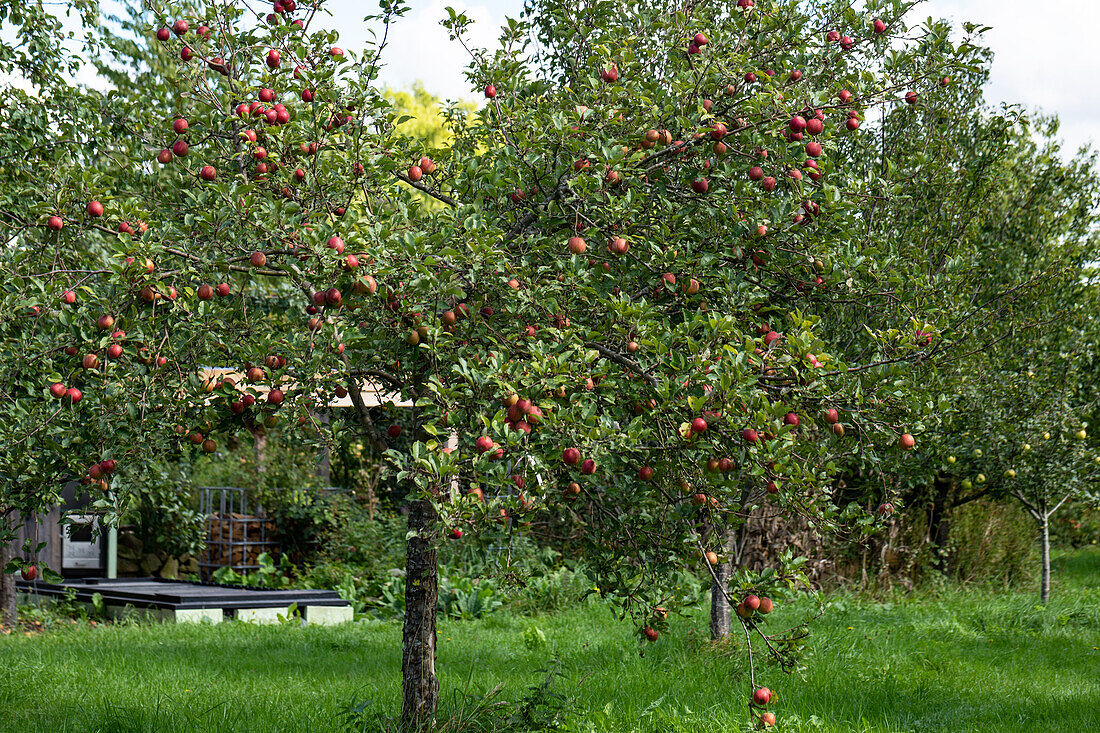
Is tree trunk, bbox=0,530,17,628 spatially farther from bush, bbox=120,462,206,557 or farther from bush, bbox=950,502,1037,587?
bush, bbox=950,502,1037,587

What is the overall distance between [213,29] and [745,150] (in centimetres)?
232

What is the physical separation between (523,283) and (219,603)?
697cm

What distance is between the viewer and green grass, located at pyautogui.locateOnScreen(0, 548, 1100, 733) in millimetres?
5336

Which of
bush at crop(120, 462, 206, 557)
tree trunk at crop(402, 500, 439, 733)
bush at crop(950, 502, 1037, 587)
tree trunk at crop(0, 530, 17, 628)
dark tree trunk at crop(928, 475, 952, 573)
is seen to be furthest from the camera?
bush at crop(950, 502, 1037, 587)

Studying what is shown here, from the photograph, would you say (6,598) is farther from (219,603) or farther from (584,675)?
(584,675)

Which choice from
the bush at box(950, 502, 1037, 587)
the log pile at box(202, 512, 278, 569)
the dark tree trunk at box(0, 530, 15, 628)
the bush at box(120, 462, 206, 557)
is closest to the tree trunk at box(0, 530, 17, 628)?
the dark tree trunk at box(0, 530, 15, 628)

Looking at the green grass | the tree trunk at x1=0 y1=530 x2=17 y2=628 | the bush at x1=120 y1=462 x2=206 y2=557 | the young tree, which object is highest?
the young tree

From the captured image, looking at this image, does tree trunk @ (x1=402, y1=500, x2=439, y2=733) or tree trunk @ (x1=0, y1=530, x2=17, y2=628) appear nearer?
tree trunk @ (x1=402, y1=500, x2=439, y2=733)

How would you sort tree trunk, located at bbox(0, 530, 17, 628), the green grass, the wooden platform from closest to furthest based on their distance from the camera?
the green grass → tree trunk, located at bbox(0, 530, 17, 628) → the wooden platform

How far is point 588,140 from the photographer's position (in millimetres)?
3904

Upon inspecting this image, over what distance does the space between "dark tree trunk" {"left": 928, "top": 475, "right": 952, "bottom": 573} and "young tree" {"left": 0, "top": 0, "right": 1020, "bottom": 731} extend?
8.60 m

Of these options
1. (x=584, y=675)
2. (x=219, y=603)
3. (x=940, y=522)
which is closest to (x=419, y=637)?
(x=584, y=675)

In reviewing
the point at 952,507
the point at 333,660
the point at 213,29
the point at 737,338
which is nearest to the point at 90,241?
the point at 333,660

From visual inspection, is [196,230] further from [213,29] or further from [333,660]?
[333,660]
